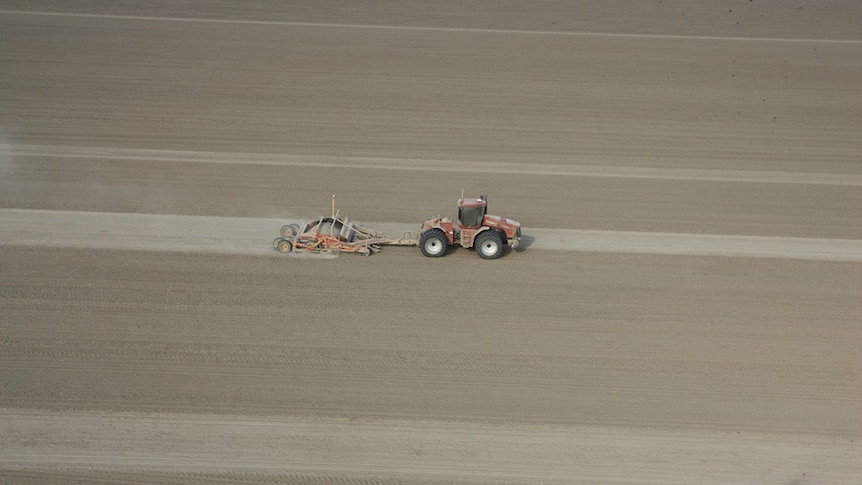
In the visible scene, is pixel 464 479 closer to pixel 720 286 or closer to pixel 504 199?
pixel 720 286

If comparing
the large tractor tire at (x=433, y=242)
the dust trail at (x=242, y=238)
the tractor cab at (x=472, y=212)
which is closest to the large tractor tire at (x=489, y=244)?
the tractor cab at (x=472, y=212)

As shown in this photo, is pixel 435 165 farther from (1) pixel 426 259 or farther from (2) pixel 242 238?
(2) pixel 242 238

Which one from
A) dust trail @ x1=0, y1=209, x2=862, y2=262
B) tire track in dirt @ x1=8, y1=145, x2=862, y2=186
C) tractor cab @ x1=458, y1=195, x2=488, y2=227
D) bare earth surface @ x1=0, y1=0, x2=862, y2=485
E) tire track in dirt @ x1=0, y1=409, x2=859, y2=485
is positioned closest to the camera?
tire track in dirt @ x1=0, y1=409, x2=859, y2=485

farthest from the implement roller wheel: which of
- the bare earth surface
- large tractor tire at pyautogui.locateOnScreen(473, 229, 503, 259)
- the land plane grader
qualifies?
large tractor tire at pyautogui.locateOnScreen(473, 229, 503, 259)

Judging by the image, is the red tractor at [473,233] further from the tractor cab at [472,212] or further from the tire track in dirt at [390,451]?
the tire track in dirt at [390,451]

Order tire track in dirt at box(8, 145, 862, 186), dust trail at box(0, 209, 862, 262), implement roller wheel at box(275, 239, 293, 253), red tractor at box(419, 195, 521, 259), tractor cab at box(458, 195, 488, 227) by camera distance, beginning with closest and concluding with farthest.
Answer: tractor cab at box(458, 195, 488, 227) < red tractor at box(419, 195, 521, 259) < implement roller wheel at box(275, 239, 293, 253) < dust trail at box(0, 209, 862, 262) < tire track in dirt at box(8, 145, 862, 186)

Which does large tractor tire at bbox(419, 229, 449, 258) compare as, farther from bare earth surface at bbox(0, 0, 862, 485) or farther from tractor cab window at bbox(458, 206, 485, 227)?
tractor cab window at bbox(458, 206, 485, 227)

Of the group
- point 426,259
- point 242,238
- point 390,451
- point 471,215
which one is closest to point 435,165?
point 426,259

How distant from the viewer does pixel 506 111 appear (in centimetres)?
2336

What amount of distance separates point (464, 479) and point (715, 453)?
3458 millimetres

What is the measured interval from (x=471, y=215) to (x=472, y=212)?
0.21ft

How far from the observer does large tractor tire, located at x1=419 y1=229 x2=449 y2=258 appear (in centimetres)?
1623

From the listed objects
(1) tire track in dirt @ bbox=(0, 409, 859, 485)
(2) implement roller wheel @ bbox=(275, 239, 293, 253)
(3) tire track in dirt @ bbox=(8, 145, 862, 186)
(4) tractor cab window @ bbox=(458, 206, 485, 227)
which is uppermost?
(3) tire track in dirt @ bbox=(8, 145, 862, 186)

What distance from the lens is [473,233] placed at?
16.2 metres
